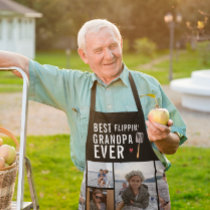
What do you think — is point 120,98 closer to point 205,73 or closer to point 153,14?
point 205,73

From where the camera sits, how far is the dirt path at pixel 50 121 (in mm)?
9122

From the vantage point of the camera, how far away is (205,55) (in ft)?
84.4

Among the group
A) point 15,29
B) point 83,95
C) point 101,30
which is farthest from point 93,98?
point 15,29

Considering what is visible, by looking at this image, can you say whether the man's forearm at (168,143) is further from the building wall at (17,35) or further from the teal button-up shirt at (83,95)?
the building wall at (17,35)

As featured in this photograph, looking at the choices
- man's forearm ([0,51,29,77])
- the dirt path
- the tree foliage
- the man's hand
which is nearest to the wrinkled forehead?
man's forearm ([0,51,29,77])

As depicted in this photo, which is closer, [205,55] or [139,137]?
[139,137]

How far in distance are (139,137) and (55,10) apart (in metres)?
36.3

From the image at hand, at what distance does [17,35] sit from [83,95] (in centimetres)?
2889

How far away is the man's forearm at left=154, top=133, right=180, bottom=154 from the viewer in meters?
2.61

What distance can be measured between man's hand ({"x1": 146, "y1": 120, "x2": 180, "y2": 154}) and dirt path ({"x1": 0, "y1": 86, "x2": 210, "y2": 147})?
18.8ft

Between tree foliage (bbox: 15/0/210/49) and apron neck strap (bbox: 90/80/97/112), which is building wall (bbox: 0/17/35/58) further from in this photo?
apron neck strap (bbox: 90/80/97/112)

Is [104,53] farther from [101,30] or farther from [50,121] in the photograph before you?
[50,121]

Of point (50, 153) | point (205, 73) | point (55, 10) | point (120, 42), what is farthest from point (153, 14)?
point (120, 42)

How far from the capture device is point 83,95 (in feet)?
9.23
